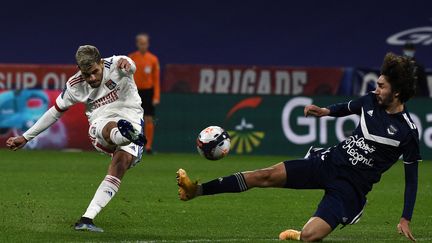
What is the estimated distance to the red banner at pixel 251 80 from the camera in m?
21.8

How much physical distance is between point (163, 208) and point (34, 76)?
10733 millimetres

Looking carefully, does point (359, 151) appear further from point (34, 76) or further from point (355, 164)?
point (34, 76)

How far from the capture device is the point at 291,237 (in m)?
9.11

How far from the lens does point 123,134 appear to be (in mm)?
9461

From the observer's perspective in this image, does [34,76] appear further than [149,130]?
Yes

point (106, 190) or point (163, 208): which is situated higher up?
point (106, 190)

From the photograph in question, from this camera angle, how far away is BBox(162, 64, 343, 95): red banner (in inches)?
856

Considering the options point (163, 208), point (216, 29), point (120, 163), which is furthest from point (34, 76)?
point (120, 163)

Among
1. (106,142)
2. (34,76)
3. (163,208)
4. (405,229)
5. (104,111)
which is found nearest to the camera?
(405,229)

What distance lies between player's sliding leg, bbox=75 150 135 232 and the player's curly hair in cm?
254

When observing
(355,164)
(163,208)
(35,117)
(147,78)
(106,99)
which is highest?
(106,99)

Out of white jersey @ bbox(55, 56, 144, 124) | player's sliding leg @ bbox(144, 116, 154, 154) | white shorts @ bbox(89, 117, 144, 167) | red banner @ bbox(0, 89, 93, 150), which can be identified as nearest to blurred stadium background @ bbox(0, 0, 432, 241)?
red banner @ bbox(0, 89, 93, 150)

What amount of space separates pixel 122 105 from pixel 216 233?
1.53m

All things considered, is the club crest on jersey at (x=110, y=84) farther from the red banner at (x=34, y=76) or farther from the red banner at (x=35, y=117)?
the red banner at (x=34, y=76)
